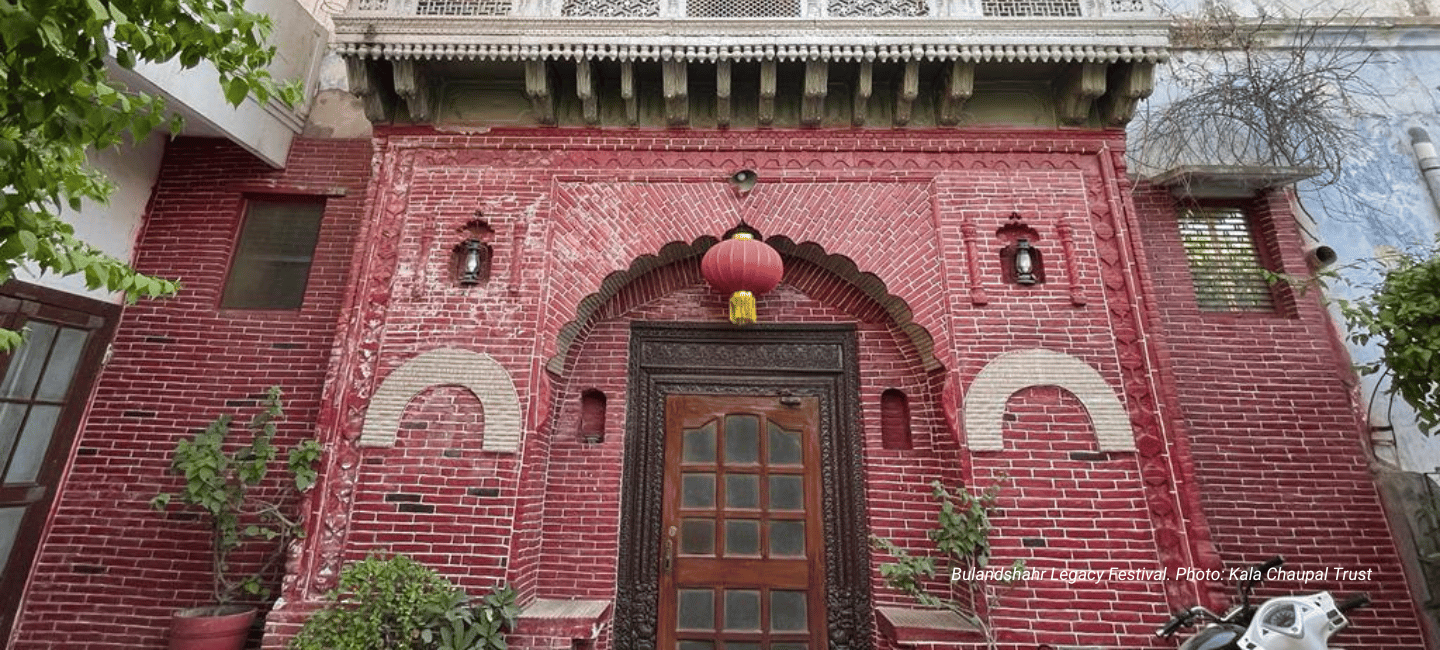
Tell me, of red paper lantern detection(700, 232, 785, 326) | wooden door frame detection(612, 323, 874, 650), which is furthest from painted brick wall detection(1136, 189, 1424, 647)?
red paper lantern detection(700, 232, 785, 326)

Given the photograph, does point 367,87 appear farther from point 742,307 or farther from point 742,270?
point 742,307

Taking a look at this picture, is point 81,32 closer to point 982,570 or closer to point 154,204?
point 154,204

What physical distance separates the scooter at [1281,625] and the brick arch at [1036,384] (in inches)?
46.3

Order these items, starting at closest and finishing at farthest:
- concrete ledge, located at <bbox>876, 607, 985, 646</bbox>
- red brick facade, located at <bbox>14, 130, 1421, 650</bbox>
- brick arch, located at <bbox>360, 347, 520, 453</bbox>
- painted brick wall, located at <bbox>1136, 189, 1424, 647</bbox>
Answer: concrete ledge, located at <bbox>876, 607, 985, 646</bbox> < red brick facade, located at <bbox>14, 130, 1421, 650</bbox> < brick arch, located at <bbox>360, 347, 520, 453</bbox> < painted brick wall, located at <bbox>1136, 189, 1424, 647</bbox>

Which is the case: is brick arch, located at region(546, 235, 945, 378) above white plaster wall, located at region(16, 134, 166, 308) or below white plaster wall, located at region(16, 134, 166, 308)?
below

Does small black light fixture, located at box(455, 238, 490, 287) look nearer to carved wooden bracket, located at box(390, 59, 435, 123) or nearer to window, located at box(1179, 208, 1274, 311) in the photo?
carved wooden bracket, located at box(390, 59, 435, 123)

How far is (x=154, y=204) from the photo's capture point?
17.5ft

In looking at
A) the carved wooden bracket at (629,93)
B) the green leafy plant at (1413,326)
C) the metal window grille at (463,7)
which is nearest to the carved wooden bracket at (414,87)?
the metal window grille at (463,7)

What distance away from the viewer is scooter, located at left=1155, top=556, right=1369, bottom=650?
2.99 m

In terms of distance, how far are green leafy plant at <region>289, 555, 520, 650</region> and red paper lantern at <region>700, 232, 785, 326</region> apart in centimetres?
245

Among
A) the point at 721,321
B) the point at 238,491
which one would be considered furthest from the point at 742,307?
the point at 238,491

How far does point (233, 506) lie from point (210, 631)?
2.57 feet

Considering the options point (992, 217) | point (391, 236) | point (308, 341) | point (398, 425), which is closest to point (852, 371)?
point (992, 217)

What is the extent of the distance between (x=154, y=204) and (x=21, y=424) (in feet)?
6.35
